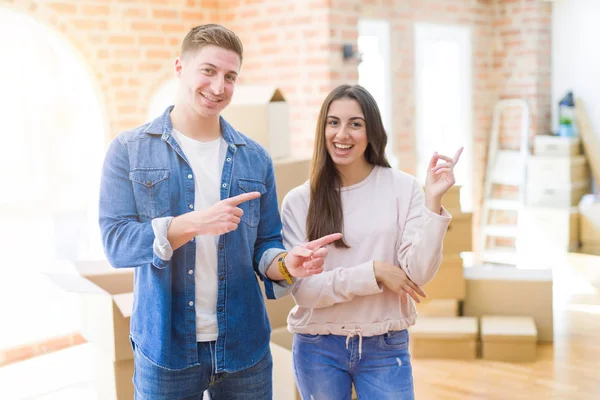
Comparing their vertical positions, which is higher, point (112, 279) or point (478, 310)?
point (112, 279)

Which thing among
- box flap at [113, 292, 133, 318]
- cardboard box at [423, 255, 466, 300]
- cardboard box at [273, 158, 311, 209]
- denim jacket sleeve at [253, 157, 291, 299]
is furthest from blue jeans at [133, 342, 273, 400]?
cardboard box at [423, 255, 466, 300]

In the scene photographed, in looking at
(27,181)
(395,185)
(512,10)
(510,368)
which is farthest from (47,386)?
(512,10)

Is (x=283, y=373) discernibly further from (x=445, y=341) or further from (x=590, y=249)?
(x=590, y=249)

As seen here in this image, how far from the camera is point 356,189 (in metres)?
2.07

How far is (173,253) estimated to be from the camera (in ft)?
5.55

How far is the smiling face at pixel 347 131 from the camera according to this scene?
204cm

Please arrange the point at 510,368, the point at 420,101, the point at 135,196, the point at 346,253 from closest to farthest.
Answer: the point at 135,196
the point at 346,253
the point at 510,368
the point at 420,101

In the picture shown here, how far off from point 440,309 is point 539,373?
0.75 meters

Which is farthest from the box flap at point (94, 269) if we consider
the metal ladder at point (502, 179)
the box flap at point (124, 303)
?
the metal ladder at point (502, 179)

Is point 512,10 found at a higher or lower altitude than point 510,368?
higher

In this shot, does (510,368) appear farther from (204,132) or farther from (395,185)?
(204,132)

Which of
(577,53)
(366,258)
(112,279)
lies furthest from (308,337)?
(577,53)

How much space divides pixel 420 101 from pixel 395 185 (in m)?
5.14

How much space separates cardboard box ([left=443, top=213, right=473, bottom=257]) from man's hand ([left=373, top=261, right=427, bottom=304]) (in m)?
2.53
